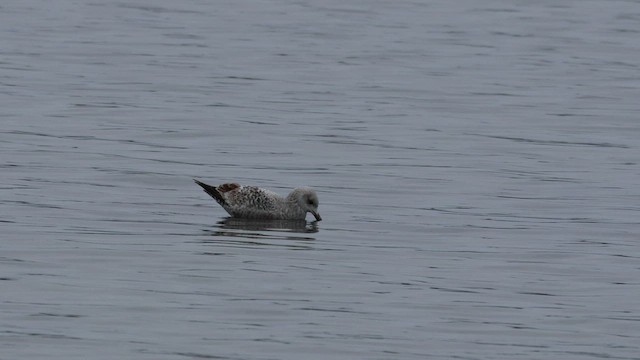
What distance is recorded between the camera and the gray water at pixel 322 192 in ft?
48.4

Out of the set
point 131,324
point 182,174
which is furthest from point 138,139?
point 131,324

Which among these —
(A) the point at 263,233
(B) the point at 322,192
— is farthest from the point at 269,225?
(B) the point at 322,192

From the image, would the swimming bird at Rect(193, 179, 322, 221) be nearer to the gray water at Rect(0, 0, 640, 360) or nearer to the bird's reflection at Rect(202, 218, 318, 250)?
the bird's reflection at Rect(202, 218, 318, 250)

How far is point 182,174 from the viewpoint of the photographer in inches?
924

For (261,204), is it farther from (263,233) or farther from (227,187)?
(263,233)

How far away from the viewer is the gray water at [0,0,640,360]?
14766 mm

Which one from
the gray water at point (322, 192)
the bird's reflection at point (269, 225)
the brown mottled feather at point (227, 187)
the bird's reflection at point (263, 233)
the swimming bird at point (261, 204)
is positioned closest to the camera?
the gray water at point (322, 192)

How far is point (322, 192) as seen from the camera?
73.9ft

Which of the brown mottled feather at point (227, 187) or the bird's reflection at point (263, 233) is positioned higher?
the brown mottled feather at point (227, 187)

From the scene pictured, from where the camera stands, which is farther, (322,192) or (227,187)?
(322,192)

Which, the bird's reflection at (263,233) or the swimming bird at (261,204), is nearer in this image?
the bird's reflection at (263,233)

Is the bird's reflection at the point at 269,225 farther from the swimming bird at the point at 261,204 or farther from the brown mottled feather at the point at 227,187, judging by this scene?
the brown mottled feather at the point at 227,187

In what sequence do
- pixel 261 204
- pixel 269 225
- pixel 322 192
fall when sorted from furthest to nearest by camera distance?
pixel 322 192 → pixel 261 204 → pixel 269 225

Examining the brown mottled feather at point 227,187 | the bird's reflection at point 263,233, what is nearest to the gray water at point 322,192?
the bird's reflection at point 263,233
